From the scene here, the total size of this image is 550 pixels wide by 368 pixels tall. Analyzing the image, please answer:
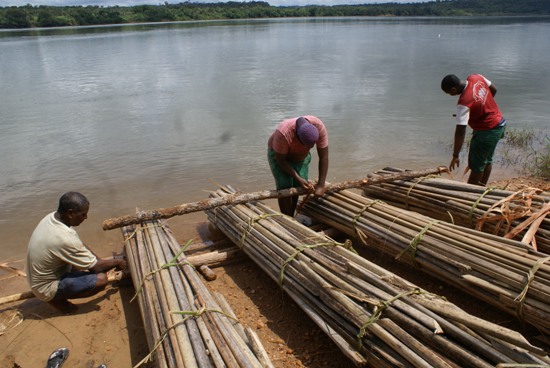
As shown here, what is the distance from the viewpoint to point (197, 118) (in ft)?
38.4

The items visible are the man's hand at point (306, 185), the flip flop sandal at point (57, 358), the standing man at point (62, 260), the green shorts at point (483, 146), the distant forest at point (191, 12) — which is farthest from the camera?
the distant forest at point (191, 12)

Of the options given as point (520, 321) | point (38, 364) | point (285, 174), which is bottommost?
point (38, 364)

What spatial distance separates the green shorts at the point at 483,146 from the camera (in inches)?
206

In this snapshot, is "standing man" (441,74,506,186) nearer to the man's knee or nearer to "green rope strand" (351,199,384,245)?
"green rope strand" (351,199,384,245)

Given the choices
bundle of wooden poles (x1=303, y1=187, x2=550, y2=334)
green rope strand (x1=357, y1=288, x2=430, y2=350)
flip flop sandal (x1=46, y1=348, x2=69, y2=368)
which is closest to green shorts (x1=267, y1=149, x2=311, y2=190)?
bundle of wooden poles (x1=303, y1=187, x2=550, y2=334)

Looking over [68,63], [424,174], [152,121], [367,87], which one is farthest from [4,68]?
[424,174]

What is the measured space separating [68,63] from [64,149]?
1562 centimetres

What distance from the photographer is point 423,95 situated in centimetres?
1399

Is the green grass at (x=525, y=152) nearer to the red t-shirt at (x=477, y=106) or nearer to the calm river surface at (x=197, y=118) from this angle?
the calm river surface at (x=197, y=118)

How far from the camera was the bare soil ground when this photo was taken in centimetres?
333

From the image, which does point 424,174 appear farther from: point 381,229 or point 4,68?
point 4,68

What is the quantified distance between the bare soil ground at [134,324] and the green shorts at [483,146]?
211cm

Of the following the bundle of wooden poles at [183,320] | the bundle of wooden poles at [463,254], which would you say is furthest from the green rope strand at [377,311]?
the bundle of wooden poles at [463,254]

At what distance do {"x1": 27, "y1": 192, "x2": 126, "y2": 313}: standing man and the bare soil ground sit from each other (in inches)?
11.9
